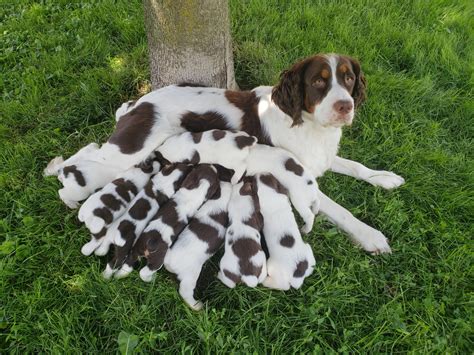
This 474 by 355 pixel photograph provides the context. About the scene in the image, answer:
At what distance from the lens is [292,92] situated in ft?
9.61

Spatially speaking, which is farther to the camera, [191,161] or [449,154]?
[449,154]

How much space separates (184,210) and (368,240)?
1.30m

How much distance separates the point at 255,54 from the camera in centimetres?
420

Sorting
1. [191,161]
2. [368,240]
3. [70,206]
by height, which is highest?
[191,161]

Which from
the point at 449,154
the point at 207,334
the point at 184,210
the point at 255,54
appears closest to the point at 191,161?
the point at 184,210

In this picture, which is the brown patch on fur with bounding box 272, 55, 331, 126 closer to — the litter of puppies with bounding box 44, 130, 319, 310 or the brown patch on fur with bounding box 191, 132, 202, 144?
the litter of puppies with bounding box 44, 130, 319, 310

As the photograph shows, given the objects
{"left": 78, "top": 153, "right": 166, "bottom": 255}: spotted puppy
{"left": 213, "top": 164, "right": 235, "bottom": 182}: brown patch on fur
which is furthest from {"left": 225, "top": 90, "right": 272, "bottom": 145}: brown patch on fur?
{"left": 78, "top": 153, "right": 166, "bottom": 255}: spotted puppy

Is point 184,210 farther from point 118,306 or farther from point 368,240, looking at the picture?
point 368,240

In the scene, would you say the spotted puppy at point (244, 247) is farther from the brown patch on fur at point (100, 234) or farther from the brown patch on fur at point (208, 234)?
the brown patch on fur at point (100, 234)

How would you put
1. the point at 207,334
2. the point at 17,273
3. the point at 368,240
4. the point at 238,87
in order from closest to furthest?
the point at 207,334 < the point at 17,273 < the point at 368,240 < the point at 238,87

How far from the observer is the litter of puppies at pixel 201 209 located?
100 inches

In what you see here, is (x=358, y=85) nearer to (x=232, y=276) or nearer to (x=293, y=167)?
(x=293, y=167)

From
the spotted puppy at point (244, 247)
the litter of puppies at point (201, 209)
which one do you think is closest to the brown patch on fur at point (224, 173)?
the litter of puppies at point (201, 209)

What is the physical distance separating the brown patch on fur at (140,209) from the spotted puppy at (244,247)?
554 mm
